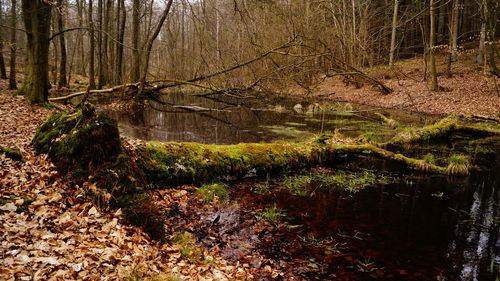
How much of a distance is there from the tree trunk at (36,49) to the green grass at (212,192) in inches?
374

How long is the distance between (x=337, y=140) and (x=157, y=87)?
447 inches

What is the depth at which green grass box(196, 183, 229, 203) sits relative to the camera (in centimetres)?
614

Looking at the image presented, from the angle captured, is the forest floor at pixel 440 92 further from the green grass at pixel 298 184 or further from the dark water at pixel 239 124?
the green grass at pixel 298 184

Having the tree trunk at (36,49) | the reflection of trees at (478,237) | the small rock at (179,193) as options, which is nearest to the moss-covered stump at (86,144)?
→ the small rock at (179,193)

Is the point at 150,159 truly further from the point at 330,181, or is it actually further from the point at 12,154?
the point at 330,181

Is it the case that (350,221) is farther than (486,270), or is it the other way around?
(350,221)

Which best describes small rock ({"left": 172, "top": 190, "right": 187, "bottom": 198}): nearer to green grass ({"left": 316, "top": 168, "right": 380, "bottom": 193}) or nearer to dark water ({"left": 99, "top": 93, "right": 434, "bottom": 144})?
green grass ({"left": 316, "top": 168, "right": 380, "bottom": 193})

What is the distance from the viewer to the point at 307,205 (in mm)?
6262

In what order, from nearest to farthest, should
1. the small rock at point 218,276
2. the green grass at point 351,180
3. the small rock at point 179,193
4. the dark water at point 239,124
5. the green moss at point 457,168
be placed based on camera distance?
the small rock at point 218,276 → the small rock at point 179,193 → the green grass at point 351,180 → the green moss at point 457,168 → the dark water at point 239,124

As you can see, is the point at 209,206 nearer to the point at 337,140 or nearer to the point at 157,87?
the point at 337,140

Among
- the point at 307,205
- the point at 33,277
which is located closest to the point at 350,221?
the point at 307,205

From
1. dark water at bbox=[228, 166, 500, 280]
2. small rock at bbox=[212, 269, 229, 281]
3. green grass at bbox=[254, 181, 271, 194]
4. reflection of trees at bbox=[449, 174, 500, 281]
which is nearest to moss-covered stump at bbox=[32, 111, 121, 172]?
small rock at bbox=[212, 269, 229, 281]

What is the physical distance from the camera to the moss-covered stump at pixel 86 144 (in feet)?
15.9

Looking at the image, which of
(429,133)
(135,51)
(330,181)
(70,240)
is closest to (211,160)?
(330,181)
